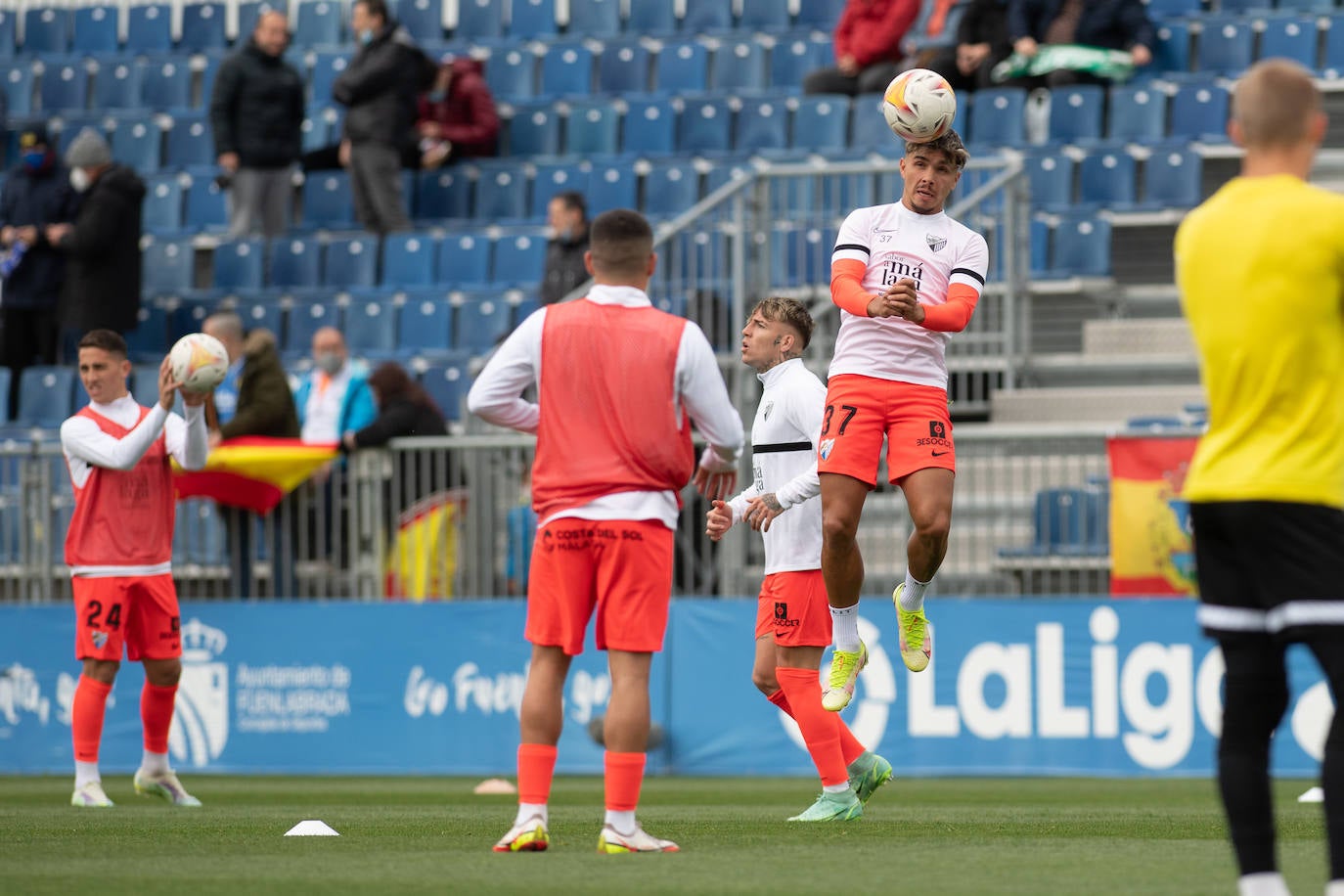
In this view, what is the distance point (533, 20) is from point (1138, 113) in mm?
7125

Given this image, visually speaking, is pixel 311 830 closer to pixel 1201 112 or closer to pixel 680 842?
pixel 680 842

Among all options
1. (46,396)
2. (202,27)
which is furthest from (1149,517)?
(202,27)

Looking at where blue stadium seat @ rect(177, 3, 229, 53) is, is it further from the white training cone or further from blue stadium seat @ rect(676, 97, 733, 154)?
the white training cone

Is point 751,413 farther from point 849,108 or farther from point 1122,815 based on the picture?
point 1122,815

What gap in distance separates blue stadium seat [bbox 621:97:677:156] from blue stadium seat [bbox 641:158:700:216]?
992mm

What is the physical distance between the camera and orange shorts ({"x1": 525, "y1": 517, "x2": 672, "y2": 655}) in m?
6.50

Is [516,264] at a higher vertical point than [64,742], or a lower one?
higher

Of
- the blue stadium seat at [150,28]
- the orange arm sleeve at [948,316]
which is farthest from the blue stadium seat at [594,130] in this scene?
the orange arm sleeve at [948,316]

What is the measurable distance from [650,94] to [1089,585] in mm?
8616

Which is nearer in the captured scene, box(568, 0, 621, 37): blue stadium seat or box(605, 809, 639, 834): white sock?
box(605, 809, 639, 834): white sock

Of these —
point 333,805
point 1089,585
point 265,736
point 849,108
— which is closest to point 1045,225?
point 849,108

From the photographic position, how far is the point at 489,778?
13.2m

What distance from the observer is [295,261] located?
1895 cm

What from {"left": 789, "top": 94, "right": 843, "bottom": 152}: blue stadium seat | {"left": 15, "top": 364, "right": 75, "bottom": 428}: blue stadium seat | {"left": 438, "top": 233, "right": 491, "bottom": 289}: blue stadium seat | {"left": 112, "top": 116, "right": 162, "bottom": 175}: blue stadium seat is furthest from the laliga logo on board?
{"left": 112, "top": 116, "right": 162, "bottom": 175}: blue stadium seat
